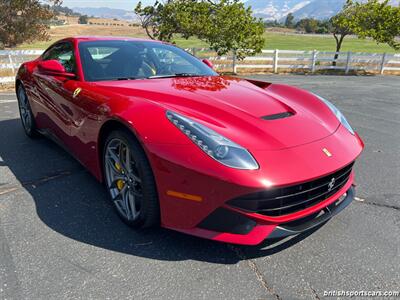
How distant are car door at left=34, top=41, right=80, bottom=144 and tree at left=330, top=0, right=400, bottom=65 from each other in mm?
16125

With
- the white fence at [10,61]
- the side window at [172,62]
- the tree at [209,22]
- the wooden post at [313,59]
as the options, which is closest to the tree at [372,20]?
the wooden post at [313,59]

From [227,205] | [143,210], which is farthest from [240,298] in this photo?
[143,210]

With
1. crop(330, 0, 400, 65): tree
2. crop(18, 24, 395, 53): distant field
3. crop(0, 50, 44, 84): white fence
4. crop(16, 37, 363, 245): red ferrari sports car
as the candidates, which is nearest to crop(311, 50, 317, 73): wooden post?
crop(330, 0, 400, 65): tree

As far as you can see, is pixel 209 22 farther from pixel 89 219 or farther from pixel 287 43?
pixel 287 43

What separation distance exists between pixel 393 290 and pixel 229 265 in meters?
0.98

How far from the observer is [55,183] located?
3.45 meters

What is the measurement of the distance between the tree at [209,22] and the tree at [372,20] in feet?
15.9

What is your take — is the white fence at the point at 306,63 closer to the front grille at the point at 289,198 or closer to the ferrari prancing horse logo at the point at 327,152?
the ferrari prancing horse logo at the point at 327,152

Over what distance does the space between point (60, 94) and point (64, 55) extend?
0.61 m

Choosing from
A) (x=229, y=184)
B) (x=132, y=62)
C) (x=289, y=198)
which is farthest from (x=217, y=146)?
(x=132, y=62)

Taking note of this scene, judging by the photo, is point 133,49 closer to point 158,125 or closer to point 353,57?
point 158,125

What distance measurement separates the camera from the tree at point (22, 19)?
12555mm

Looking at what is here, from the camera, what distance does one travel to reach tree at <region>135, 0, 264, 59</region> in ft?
47.0

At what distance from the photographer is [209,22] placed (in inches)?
567
